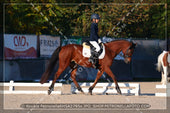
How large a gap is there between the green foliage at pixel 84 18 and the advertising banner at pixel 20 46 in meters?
3.65

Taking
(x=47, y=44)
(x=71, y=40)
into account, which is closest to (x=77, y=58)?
(x=47, y=44)

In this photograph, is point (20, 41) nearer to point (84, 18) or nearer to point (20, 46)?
point (20, 46)

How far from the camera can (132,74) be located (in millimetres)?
27047

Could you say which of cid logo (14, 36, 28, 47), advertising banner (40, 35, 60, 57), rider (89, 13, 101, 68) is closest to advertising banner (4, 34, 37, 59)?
cid logo (14, 36, 28, 47)

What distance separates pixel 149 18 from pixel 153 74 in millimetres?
8077

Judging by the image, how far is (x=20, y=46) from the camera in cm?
2430

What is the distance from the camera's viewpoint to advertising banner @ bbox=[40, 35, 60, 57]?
81.5 feet

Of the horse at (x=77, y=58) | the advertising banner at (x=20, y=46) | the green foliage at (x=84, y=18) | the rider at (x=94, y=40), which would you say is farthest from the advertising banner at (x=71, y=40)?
the rider at (x=94, y=40)

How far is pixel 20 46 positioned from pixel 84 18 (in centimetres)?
797

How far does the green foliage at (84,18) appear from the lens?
28.4 meters

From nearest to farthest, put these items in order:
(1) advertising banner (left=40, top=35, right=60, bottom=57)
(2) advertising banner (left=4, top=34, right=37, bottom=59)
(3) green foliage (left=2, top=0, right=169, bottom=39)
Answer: (2) advertising banner (left=4, top=34, right=37, bottom=59), (1) advertising banner (left=40, top=35, right=60, bottom=57), (3) green foliage (left=2, top=0, right=169, bottom=39)

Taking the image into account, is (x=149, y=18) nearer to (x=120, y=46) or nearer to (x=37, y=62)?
(x=37, y=62)

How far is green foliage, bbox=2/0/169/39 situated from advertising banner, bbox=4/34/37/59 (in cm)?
365

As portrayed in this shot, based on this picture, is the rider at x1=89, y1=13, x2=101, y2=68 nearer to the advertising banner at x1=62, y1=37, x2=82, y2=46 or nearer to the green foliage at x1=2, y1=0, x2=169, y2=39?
the advertising banner at x1=62, y1=37, x2=82, y2=46
